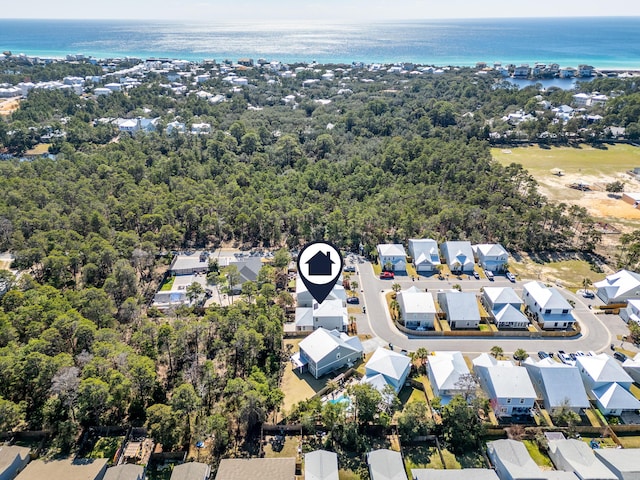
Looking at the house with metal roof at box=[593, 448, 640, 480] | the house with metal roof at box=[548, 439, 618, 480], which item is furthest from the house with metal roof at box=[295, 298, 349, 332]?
the house with metal roof at box=[593, 448, 640, 480]

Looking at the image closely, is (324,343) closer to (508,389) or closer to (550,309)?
(508,389)

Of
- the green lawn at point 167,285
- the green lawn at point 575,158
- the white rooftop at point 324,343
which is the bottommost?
the green lawn at point 575,158

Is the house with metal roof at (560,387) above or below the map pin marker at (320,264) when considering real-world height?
below

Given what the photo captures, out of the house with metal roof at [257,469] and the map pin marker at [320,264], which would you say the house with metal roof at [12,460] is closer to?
the house with metal roof at [257,469]

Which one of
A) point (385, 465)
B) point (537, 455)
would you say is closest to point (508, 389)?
point (537, 455)

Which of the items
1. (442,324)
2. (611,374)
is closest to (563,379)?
(611,374)

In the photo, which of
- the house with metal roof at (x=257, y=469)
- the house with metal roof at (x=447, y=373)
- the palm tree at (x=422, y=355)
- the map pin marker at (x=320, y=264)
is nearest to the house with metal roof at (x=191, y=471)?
the house with metal roof at (x=257, y=469)

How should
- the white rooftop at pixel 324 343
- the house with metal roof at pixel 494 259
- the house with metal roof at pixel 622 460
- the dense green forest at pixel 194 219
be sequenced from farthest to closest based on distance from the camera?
the house with metal roof at pixel 494 259, the white rooftop at pixel 324 343, the dense green forest at pixel 194 219, the house with metal roof at pixel 622 460

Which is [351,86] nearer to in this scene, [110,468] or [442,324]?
[442,324]
